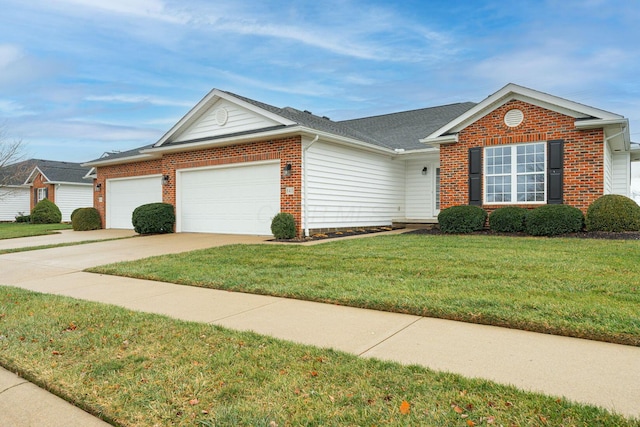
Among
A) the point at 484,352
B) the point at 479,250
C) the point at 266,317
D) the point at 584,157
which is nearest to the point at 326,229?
the point at 479,250

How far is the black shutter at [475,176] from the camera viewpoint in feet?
43.2

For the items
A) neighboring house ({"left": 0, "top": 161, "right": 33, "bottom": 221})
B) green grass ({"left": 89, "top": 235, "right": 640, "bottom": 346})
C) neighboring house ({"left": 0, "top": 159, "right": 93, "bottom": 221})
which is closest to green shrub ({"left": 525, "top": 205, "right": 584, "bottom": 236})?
green grass ({"left": 89, "top": 235, "right": 640, "bottom": 346})

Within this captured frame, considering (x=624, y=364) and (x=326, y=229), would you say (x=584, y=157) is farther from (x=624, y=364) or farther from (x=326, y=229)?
(x=624, y=364)

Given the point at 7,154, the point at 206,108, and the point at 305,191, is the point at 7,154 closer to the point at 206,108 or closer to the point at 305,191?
→ the point at 206,108

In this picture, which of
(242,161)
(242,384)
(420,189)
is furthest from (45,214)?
(242,384)

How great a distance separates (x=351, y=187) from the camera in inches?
567

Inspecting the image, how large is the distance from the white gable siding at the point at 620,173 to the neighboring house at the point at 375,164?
0.03 metres

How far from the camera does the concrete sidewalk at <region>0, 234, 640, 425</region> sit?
2.82m

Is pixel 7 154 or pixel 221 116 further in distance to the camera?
pixel 7 154

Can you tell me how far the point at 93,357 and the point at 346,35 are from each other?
12638mm

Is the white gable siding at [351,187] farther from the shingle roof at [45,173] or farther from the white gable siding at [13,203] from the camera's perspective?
the white gable siding at [13,203]

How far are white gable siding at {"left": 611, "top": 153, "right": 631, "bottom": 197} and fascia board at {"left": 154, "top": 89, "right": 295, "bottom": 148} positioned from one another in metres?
11.1

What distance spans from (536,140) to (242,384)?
1206cm

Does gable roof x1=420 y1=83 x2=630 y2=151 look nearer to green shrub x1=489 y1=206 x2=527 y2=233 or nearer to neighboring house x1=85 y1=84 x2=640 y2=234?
neighboring house x1=85 y1=84 x2=640 y2=234
